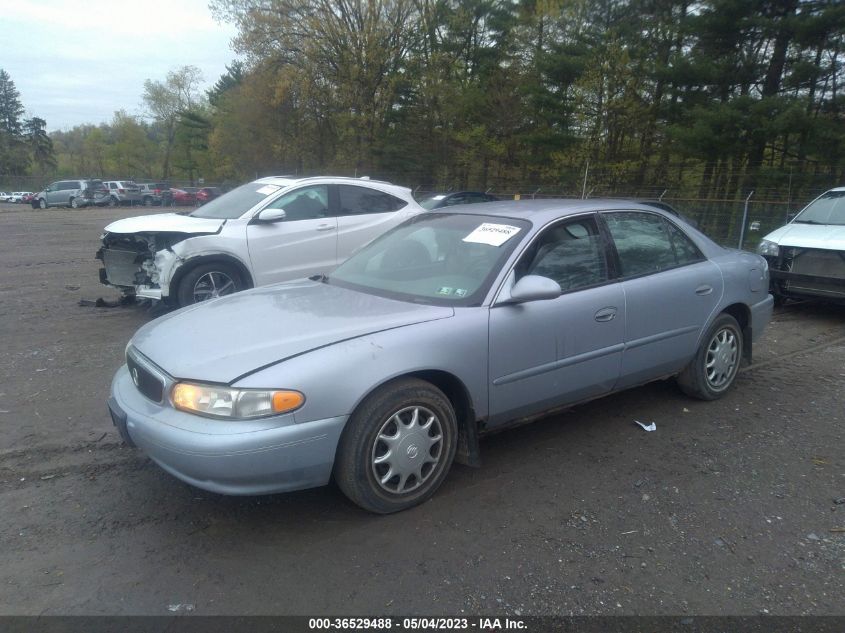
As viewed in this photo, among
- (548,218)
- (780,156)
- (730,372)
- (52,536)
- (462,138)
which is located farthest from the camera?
(462,138)

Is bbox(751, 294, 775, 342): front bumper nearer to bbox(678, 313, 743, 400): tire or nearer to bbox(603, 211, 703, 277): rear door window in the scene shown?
bbox(678, 313, 743, 400): tire

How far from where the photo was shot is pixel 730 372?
16.3ft

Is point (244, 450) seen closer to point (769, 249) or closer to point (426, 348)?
point (426, 348)

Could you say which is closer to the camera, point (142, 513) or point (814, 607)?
point (814, 607)

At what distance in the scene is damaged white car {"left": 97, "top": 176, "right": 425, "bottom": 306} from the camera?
6.91 metres

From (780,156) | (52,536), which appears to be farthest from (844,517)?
(780,156)

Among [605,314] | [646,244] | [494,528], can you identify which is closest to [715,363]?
[646,244]

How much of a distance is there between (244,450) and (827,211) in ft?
28.5

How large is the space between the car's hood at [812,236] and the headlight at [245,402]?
23.4 ft

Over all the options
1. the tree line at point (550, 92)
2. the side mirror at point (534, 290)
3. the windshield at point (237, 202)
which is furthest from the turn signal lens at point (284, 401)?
the tree line at point (550, 92)

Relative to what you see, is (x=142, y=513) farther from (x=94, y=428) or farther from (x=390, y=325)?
(x=390, y=325)

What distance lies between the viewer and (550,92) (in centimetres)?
2344

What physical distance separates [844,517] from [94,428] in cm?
461

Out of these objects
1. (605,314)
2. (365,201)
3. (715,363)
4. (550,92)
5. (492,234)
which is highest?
(550,92)
